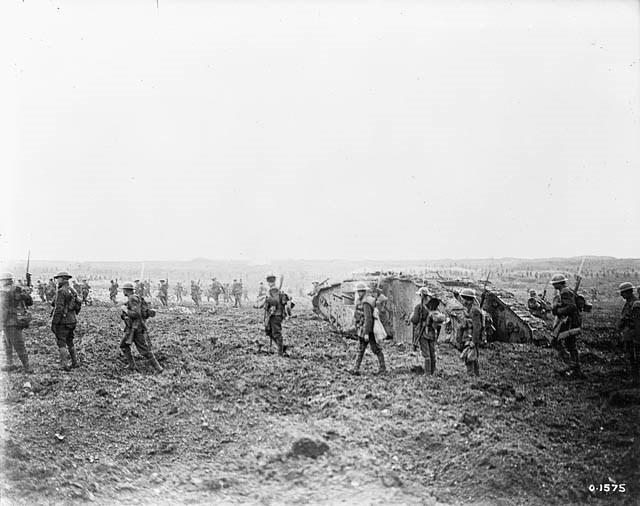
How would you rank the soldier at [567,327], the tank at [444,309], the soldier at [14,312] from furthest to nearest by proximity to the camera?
the tank at [444,309], the soldier at [14,312], the soldier at [567,327]

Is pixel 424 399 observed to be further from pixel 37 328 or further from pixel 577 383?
pixel 37 328

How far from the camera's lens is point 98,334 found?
530 inches

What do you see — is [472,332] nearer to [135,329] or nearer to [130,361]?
[135,329]

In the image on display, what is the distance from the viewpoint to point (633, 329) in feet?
31.2

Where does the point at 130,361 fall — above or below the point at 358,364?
below

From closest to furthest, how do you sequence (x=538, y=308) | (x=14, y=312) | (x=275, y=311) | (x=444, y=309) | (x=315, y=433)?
1. (x=315, y=433)
2. (x=14, y=312)
3. (x=275, y=311)
4. (x=444, y=309)
5. (x=538, y=308)

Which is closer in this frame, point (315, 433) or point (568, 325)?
point (315, 433)

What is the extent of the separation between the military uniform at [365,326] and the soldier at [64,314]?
496 cm

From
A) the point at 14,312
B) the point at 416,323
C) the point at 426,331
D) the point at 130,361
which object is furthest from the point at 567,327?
the point at 14,312

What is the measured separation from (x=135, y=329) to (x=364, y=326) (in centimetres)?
399

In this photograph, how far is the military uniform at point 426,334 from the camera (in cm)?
955

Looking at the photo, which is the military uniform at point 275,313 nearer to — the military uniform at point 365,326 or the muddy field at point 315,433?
the muddy field at point 315,433

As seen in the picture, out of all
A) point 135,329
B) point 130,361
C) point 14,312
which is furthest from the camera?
point 130,361

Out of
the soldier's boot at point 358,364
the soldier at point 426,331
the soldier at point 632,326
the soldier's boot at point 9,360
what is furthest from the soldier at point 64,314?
the soldier at point 632,326
